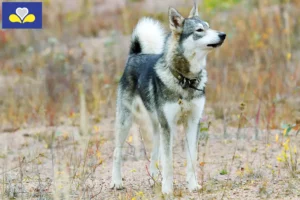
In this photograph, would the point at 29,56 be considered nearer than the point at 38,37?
Yes

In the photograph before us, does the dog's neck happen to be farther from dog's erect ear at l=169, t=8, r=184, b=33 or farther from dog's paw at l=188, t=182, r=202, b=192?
dog's paw at l=188, t=182, r=202, b=192

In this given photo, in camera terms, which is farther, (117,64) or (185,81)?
(117,64)

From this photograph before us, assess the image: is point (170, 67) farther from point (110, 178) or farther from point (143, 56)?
point (110, 178)

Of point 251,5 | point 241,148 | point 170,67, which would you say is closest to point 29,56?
point 251,5

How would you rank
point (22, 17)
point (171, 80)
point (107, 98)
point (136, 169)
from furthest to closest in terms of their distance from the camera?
1. point (107, 98)
2. point (22, 17)
3. point (136, 169)
4. point (171, 80)

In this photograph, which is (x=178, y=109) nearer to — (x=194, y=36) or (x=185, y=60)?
(x=185, y=60)

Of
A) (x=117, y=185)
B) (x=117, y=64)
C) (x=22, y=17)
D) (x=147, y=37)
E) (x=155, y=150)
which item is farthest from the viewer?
(x=117, y=64)

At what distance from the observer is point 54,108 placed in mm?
9781

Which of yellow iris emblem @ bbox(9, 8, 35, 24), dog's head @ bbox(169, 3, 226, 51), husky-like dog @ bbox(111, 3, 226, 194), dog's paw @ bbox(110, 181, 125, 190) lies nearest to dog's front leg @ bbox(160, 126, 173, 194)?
husky-like dog @ bbox(111, 3, 226, 194)

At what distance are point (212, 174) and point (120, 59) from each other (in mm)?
6353

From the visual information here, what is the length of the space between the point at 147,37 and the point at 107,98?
248cm

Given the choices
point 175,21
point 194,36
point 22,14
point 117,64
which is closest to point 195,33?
A: point 194,36

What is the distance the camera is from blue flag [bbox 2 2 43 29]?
7922 mm

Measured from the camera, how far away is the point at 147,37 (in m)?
6.64
